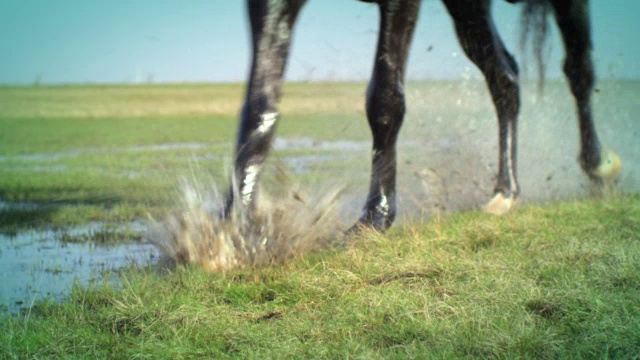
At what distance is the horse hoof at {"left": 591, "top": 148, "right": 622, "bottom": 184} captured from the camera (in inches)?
244

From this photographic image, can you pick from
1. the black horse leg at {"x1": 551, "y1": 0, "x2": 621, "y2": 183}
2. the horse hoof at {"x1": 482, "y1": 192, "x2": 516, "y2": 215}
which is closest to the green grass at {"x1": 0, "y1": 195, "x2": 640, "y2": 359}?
the horse hoof at {"x1": 482, "y1": 192, "x2": 516, "y2": 215}

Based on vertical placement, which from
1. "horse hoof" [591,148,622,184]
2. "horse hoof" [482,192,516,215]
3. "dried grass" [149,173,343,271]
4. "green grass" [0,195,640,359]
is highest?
"green grass" [0,195,640,359]

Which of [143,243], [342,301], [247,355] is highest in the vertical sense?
[247,355]

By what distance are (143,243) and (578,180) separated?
4.07 meters

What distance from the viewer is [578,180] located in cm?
711

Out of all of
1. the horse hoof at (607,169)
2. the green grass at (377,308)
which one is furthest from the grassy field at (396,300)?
the horse hoof at (607,169)

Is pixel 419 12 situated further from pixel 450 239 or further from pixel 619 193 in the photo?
pixel 619 193

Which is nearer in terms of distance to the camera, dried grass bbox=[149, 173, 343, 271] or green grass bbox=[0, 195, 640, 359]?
green grass bbox=[0, 195, 640, 359]

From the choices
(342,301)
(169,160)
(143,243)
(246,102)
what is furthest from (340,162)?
(342,301)

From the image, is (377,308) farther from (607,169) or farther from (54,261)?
(607,169)

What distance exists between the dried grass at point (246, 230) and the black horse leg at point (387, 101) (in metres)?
0.24

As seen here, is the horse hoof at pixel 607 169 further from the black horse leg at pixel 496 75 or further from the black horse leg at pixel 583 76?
the black horse leg at pixel 496 75

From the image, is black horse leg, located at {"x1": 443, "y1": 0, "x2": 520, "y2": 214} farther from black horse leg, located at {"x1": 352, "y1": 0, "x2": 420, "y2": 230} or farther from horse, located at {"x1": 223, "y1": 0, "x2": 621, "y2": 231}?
black horse leg, located at {"x1": 352, "y1": 0, "x2": 420, "y2": 230}

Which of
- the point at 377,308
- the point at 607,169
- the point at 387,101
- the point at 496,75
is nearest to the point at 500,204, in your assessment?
the point at 496,75
